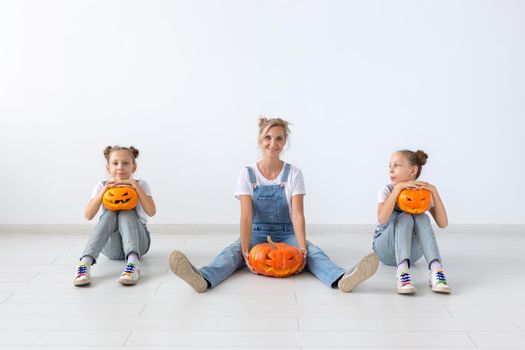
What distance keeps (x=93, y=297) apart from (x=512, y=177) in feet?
9.55

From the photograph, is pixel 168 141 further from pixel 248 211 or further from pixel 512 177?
pixel 512 177

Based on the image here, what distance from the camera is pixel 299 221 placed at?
326 centimetres

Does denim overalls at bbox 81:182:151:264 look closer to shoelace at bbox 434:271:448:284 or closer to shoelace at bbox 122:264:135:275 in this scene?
shoelace at bbox 122:264:135:275

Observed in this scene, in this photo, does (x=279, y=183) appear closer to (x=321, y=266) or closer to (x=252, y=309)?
(x=321, y=266)

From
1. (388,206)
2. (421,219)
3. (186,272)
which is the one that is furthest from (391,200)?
(186,272)

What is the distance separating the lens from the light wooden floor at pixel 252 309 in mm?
2262

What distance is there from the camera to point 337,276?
2.90 metres

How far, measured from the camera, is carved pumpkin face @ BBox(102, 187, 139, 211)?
10.4 ft

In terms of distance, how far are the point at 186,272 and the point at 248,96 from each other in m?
1.81

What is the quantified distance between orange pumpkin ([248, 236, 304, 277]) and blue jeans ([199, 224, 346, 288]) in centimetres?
10

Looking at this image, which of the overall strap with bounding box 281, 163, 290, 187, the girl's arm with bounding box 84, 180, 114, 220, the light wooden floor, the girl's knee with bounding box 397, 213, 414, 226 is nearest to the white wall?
the light wooden floor

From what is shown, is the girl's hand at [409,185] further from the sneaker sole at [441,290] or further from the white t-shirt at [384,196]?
the sneaker sole at [441,290]

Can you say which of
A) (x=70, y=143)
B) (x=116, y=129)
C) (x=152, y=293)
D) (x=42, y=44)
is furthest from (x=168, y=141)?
(x=152, y=293)

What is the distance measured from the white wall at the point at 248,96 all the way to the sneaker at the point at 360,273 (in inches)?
62.7
